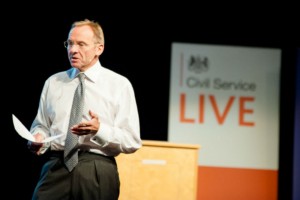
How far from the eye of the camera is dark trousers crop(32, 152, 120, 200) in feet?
8.30

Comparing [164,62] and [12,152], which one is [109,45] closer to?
[164,62]

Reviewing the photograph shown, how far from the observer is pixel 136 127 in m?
2.65

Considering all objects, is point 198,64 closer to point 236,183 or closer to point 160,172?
point 236,183


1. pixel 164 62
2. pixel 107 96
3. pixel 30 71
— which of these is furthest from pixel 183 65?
pixel 107 96

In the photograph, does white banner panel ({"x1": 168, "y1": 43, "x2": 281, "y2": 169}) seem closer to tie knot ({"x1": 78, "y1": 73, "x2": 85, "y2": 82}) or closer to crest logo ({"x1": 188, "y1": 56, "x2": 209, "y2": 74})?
crest logo ({"x1": 188, "y1": 56, "x2": 209, "y2": 74})

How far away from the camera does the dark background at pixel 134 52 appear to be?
522 cm

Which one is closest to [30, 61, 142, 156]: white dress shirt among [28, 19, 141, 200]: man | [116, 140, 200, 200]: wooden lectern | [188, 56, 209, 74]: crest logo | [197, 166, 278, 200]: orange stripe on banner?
[28, 19, 141, 200]: man

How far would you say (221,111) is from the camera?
532 cm

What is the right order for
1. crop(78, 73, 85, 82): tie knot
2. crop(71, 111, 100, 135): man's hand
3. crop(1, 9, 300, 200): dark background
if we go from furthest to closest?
1. crop(1, 9, 300, 200): dark background
2. crop(78, 73, 85, 82): tie knot
3. crop(71, 111, 100, 135): man's hand

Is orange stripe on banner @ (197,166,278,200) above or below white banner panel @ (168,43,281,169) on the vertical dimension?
below

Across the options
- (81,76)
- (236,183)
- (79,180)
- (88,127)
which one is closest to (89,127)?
(88,127)

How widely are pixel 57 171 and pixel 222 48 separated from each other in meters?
3.16

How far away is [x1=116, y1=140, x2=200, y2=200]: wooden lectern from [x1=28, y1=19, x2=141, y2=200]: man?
150 centimetres

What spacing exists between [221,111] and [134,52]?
104 centimetres
